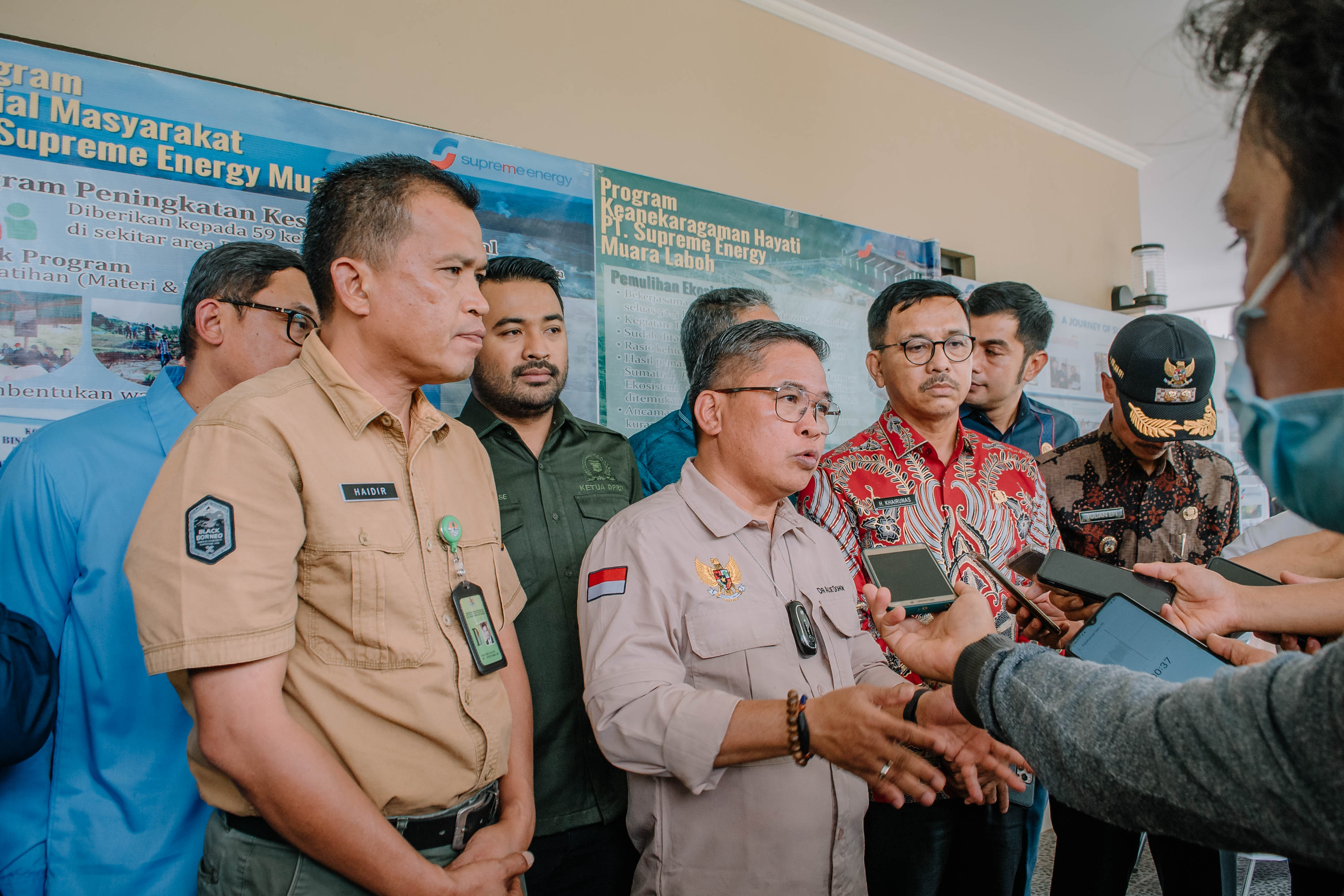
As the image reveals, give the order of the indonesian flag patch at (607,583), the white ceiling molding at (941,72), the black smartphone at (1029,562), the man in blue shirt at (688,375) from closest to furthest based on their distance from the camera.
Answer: the indonesian flag patch at (607,583) < the black smartphone at (1029,562) < the man in blue shirt at (688,375) < the white ceiling molding at (941,72)

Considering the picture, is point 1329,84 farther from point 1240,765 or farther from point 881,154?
point 881,154

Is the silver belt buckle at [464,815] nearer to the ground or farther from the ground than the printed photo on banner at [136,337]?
nearer to the ground

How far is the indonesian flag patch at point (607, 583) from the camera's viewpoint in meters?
1.47

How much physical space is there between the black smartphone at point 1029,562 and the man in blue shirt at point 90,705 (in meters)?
1.84

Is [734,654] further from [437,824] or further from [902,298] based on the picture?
[902,298]

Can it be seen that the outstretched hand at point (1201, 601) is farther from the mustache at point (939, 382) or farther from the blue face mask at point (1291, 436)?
the blue face mask at point (1291, 436)

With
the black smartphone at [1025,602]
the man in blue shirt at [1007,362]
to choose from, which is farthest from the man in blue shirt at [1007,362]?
the black smartphone at [1025,602]

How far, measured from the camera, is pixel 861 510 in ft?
6.42

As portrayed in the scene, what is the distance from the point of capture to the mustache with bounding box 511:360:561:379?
2008 millimetres

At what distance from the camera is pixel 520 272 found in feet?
6.90

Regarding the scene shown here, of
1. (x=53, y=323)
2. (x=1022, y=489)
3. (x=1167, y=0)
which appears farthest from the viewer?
(x=1167, y=0)

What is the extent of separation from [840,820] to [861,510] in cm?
79

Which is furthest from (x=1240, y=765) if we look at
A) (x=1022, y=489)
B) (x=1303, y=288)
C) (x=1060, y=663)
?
(x=1022, y=489)

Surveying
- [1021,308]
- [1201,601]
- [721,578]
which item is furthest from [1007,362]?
[721,578]
